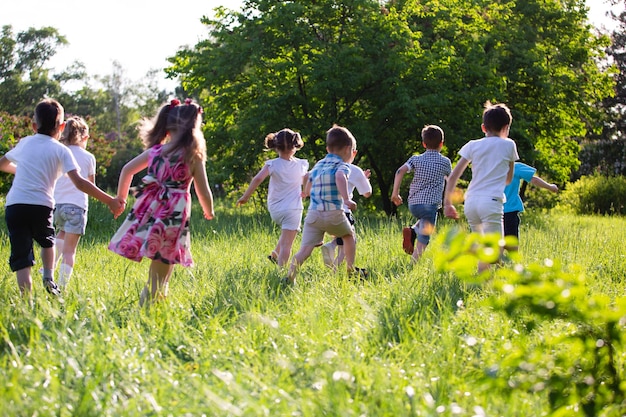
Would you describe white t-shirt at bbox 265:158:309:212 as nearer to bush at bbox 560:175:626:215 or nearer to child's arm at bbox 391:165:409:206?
child's arm at bbox 391:165:409:206

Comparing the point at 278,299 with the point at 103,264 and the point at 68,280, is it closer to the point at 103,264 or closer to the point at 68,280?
the point at 68,280

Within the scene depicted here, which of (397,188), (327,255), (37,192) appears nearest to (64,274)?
(37,192)

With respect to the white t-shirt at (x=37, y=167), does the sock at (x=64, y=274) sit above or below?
below

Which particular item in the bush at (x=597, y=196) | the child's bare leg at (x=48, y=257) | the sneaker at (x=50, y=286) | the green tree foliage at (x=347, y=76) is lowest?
the bush at (x=597, y=196)

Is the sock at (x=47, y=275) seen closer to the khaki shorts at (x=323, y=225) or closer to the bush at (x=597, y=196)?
the khaki shorts at (x=323, y=225)

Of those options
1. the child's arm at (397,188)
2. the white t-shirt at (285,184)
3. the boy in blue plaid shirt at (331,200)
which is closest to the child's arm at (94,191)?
the boy in blue plaid shirt at (331,200)

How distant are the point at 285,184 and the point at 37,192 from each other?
3111mm

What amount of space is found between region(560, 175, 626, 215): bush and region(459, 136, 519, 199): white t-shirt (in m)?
23.3

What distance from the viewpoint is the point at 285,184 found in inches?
322

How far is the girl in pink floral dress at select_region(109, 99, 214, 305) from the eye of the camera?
516 cm

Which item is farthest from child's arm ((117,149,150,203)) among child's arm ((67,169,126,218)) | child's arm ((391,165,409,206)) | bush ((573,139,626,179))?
bush ((573,139,626,179))

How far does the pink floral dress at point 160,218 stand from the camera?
5156mm

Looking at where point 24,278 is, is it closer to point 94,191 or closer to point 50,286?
point 50,286

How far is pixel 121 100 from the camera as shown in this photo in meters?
71.8
